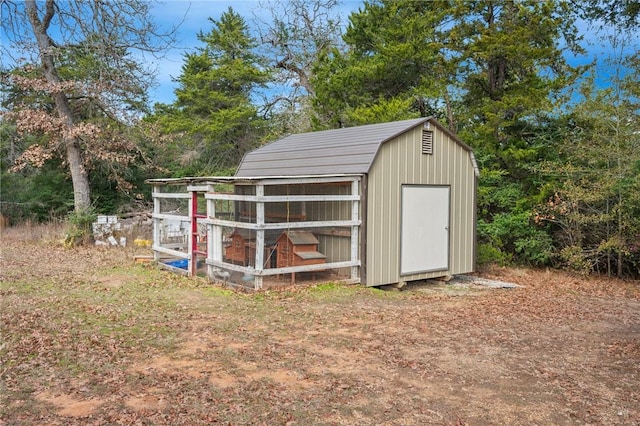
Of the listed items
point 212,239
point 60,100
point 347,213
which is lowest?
point 212,239

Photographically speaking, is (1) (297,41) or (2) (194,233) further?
(1) (297,41)

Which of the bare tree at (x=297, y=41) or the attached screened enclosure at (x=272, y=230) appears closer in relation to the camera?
the attached screened enclosure at (x=272, y=230)

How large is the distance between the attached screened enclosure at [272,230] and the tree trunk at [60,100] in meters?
7.15

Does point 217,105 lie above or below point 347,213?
above

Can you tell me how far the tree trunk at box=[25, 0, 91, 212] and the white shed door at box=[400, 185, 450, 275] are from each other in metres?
10.3

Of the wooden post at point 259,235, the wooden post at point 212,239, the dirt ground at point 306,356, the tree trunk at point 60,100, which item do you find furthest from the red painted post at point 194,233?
the tree trunk at point 60,100

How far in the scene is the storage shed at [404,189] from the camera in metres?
8.89

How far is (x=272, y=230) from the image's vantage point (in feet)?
27.0

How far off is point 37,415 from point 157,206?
300 inches

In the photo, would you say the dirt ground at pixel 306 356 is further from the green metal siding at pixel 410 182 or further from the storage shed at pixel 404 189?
the storage shed at pixel 404 189

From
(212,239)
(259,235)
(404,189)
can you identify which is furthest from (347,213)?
(212,239)

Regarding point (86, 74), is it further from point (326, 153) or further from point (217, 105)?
point (326, 153)

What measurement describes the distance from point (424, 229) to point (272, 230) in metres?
3.12

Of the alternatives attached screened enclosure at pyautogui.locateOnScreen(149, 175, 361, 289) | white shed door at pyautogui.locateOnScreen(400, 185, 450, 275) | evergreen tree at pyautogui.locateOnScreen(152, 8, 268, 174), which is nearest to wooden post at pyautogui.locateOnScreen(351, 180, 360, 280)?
attached screened enclosure at pyautogui.locateOnScreen(149, 175, 361, 289)
